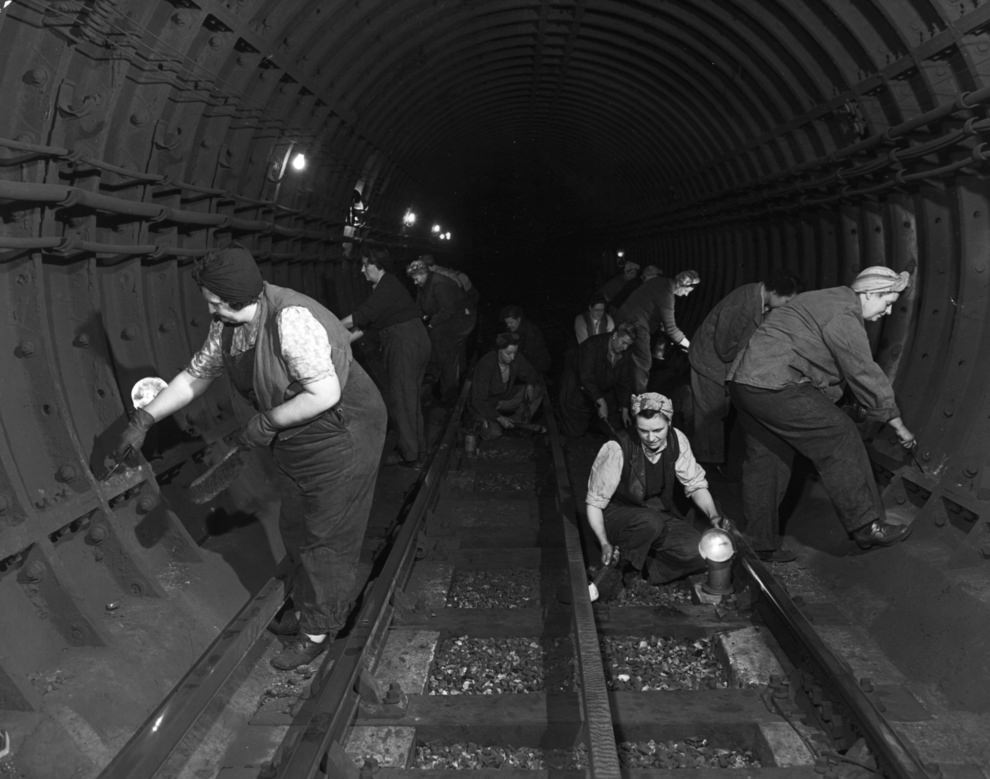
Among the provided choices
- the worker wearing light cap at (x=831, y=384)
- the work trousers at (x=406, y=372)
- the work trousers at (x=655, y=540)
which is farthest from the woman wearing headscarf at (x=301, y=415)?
the work trousers at (x=406, y=372)

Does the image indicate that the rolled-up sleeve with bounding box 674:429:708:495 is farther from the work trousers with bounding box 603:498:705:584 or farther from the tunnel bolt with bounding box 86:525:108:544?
the tunnel bolt with bounding box 86:525:108:544

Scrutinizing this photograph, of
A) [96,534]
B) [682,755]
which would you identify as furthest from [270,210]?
[682,755]

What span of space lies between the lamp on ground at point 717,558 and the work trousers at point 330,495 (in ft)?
6.09

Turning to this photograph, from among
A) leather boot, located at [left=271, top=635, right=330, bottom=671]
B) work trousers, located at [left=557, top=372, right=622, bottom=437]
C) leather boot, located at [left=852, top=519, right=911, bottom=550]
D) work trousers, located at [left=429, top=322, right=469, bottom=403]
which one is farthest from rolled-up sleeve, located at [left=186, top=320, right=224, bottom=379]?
work trousers, located at [left=429, top=322, right=469, bottom=403]

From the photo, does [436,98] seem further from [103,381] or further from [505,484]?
[103,381]

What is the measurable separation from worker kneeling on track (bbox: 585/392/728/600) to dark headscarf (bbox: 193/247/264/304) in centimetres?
217

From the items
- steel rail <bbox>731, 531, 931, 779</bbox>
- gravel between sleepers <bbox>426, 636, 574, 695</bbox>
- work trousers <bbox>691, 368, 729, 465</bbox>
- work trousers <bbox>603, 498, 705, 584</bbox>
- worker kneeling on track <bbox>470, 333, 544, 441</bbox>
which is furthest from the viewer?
worker kneeling on track <bbox>470, 333, 544, 441</bbox>

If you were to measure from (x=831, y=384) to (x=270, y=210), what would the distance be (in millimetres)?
5127

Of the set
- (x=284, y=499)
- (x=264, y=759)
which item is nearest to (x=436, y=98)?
(x=284, y=499)

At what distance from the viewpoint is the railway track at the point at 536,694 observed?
3344 millimetres

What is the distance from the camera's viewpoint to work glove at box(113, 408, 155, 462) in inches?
153

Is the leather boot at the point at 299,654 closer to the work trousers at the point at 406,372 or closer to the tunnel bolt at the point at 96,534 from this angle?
the tunnel bolt at the point at 96,534

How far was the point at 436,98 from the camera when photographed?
12148 mm

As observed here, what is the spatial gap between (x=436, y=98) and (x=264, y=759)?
33.5 feet
